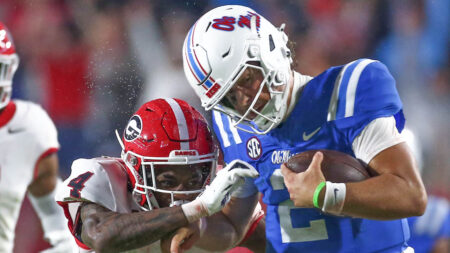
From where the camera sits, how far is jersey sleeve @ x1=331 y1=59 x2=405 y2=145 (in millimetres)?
1913

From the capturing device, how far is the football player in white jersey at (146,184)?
6.98 ft

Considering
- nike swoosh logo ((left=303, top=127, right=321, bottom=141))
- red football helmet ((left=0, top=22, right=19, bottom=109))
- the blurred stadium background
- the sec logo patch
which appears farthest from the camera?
the blurred stadium background

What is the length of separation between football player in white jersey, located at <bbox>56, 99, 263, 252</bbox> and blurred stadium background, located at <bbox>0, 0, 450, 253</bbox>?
1.23 meters

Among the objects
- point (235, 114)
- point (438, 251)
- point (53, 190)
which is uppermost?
point (235, 114)

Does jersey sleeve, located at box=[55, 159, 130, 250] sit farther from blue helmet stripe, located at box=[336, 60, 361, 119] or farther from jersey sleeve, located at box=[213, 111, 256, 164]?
blue helmet stripe, located at box=[336, 60, 361, 119]

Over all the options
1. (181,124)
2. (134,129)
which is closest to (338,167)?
(181,124)

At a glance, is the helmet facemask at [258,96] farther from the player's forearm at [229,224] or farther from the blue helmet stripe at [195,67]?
the player's forearm at [229,224]

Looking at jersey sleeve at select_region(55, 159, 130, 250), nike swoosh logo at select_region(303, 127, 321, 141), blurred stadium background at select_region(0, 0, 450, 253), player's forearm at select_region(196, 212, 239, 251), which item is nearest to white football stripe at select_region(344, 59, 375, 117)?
nike swoosh logo at select_region(303, 127, 321, 141)

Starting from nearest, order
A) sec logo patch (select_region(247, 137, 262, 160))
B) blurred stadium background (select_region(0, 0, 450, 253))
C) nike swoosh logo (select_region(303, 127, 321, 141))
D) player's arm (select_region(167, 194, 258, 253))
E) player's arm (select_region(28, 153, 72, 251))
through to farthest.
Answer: nike swoosh logo (select_region(303, 127, 321, 141)) → sec logo patch (select_region(247, 137, 262, 160)) → player's arm (select_region(167, 194, 258, 253)) → player's arm (select_region(28, 153, 72, 251)) → blurred stadium background (select_region(0, 0, 450, 253))

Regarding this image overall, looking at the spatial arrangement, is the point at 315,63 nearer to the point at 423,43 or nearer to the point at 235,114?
the point at 423,43

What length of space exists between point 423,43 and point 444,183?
912mm

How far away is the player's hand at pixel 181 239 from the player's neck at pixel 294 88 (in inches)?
19.2

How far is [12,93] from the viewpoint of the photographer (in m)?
A: 3.47

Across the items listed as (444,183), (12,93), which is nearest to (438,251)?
(444,183)
